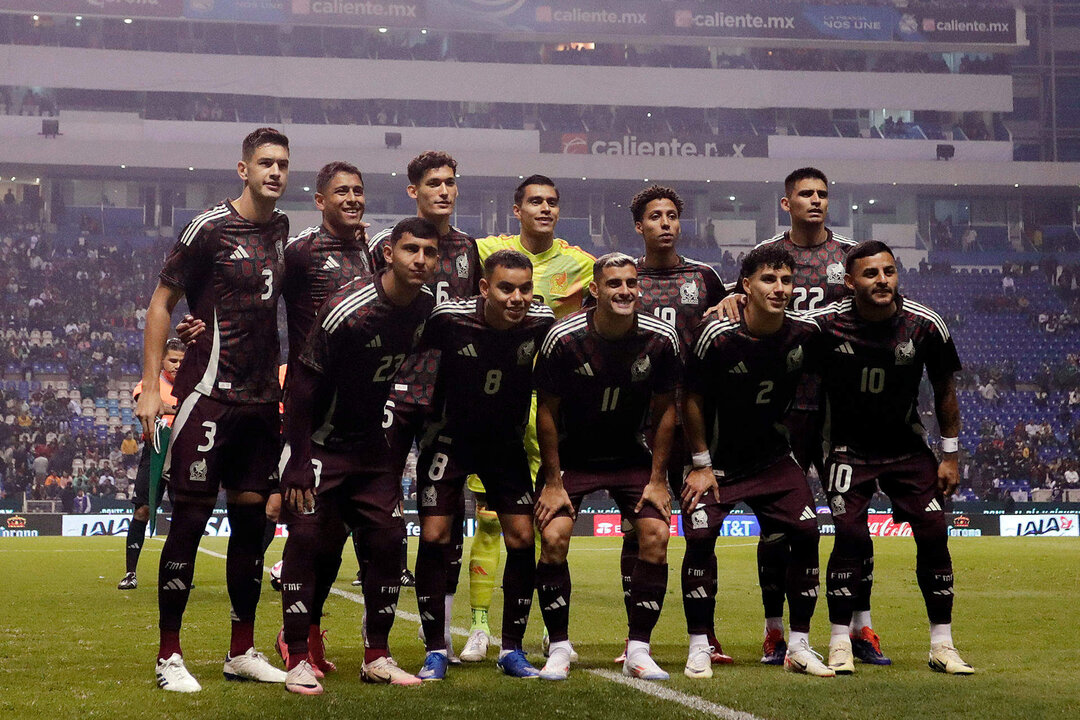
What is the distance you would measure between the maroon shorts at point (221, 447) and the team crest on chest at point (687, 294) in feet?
8.84

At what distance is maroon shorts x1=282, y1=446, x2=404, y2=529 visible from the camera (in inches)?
251

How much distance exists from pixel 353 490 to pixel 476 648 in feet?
4.99

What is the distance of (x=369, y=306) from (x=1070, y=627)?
5.92 metres

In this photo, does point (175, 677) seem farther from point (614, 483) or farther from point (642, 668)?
point (614, 483)

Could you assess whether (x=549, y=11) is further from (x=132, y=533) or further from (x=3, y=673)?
(x=3, y=673)

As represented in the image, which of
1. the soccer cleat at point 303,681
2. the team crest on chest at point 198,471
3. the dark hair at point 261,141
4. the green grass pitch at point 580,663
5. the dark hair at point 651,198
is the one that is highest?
the dark hair at point 261,141

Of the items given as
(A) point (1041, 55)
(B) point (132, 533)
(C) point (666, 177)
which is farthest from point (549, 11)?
(B) point (132, 533)

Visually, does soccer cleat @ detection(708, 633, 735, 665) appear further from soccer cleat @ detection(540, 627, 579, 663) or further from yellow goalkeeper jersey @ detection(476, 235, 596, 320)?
yellow goalkeeper jersey @ detection(476, 235, 596, 320)

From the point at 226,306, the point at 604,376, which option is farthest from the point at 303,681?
the point at 604,376

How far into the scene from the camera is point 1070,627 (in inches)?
347

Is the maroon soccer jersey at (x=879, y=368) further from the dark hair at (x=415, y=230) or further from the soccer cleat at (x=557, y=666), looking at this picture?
the dark hair at (x=415, y=230)

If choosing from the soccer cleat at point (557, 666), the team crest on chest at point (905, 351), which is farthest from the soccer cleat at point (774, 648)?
the team crest on chest at point (905, 351)

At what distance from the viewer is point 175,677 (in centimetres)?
601

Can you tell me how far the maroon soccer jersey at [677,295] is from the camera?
7.60 m
